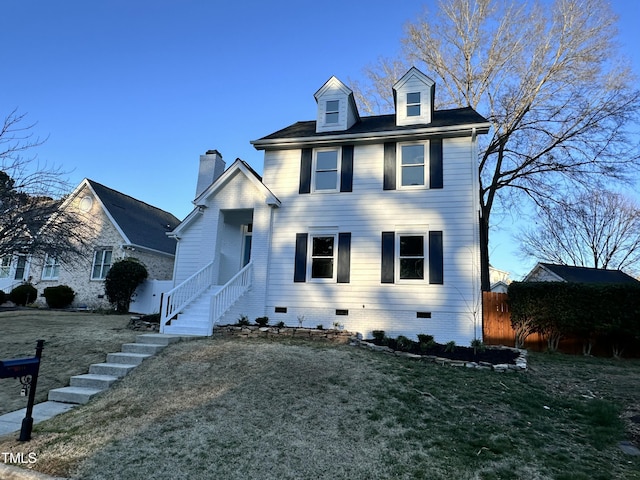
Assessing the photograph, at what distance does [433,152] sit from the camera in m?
12.3

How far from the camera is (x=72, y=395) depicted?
22.1ft

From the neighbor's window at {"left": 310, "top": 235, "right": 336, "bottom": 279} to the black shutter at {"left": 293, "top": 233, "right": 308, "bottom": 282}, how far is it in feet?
0.76

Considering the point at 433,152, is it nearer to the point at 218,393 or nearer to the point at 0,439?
the point at 218,393

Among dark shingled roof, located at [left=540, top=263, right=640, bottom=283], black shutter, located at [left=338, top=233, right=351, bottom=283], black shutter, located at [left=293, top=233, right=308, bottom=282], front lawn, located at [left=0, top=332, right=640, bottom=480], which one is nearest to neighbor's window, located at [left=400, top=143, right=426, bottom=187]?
black shutter, located at [left=338, top=233, right=351, bottom=283]

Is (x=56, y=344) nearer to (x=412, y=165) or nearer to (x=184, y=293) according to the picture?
(x=184, y=293)

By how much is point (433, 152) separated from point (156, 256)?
50.2 ft

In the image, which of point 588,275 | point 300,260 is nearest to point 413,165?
point 300,260

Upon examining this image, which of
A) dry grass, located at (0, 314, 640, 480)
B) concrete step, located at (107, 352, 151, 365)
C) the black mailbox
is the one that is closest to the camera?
dry grass, located at (0, 314, 640, 480)

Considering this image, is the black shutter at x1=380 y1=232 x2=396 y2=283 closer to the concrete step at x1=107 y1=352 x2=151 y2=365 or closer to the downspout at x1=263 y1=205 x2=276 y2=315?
the downspout at x1=263 y1=205 x2=276 y2=315

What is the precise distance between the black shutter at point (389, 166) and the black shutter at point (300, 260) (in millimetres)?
3049

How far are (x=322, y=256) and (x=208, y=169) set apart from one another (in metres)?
6.96

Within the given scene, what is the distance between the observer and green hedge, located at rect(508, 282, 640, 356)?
11414 mm

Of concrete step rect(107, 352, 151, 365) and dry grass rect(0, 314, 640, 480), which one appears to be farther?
concrete step rect(107, 352, 151, 365)

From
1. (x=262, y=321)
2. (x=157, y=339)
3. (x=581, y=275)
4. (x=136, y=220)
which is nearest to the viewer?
(x=157, y=339)
